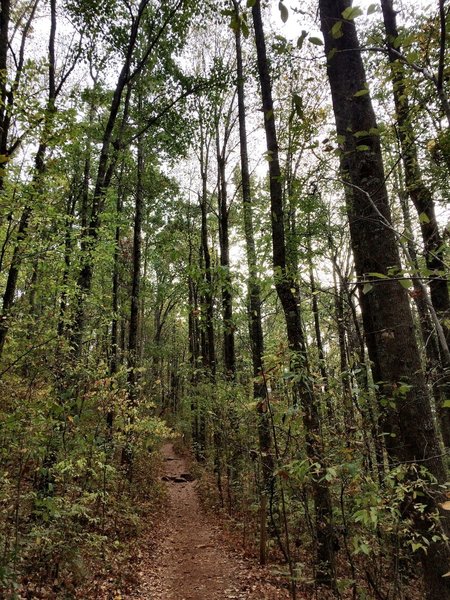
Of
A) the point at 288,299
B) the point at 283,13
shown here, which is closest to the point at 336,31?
the point at 283,13

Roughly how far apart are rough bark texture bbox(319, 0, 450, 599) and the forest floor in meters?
4.04

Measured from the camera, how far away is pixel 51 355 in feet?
22.0

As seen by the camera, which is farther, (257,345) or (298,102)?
(257,345)

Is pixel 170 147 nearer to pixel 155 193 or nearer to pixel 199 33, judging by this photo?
pixel 155 193

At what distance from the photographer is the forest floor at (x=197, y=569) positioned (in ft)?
20.8

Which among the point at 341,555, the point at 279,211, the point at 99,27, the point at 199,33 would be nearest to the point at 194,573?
the point at 341,555

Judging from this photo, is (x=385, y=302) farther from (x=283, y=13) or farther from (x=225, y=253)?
(x=225, y=253)

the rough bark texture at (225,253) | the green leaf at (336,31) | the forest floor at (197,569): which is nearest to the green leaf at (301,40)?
the green leaf at (336,31)

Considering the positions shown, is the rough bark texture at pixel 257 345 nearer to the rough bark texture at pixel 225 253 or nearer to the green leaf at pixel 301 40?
the rough bark texture at pixel 225 253

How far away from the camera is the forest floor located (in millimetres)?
6336

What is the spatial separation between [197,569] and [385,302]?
701cm

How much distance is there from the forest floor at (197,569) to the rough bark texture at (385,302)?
4045 mm

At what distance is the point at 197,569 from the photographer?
7512mm

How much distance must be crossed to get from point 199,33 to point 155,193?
7.78m
